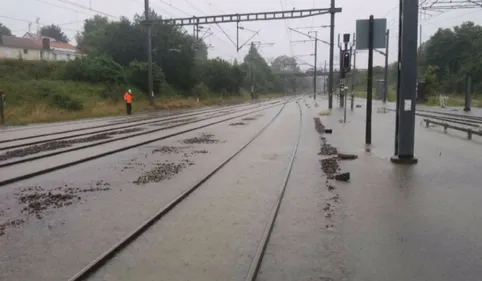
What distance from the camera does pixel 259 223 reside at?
6281 mm

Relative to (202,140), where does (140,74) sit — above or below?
above

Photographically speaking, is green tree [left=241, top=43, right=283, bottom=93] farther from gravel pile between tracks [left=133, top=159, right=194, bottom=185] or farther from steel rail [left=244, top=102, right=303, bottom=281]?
steel rail [left=244, top=102, right=303, bottom=281]

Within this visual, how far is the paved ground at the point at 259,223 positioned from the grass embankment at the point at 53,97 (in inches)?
777

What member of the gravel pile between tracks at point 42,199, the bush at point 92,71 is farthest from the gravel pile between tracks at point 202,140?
the bush at point 92,71

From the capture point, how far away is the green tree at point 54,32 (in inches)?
4993

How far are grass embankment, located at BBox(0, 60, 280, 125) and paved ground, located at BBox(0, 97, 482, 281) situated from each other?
19.7 metres

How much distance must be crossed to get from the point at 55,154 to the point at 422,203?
31.8ft

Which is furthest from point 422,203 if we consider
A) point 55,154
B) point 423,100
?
point 423,100

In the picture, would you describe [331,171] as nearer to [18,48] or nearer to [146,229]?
[146,229]

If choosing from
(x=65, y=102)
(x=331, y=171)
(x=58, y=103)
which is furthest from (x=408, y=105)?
(x=58, y=103)

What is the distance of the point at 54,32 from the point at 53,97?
97780 millimetres

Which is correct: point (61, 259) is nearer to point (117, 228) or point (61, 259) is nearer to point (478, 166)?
point (117, 228)

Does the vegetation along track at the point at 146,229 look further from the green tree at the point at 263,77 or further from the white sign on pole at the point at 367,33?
the green tree at the point at 263,77

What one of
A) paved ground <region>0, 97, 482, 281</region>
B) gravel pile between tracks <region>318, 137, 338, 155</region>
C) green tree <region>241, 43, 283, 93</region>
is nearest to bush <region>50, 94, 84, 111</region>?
gravel pile between tracks <region>318, 137, 338, 155</region>
